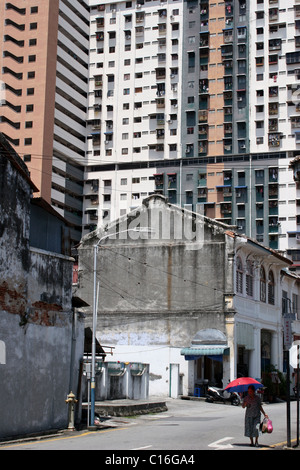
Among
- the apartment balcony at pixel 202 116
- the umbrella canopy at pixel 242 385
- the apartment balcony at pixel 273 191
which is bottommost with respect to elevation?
the umbrella canopy at pixel 242 385

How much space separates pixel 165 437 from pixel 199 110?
7179cm

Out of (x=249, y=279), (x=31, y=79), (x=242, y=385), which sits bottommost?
(x=242, y=385)

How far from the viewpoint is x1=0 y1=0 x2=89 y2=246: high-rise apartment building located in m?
82.3

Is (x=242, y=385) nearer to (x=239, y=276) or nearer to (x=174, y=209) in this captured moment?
(x=239, y=276)

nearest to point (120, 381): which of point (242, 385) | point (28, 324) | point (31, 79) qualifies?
point (28, 324)

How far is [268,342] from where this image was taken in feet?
152

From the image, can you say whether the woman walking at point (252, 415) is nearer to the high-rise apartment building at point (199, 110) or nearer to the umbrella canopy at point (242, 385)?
the umbrella canopy at point (242, 385)

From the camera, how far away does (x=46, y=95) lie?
8344 cm

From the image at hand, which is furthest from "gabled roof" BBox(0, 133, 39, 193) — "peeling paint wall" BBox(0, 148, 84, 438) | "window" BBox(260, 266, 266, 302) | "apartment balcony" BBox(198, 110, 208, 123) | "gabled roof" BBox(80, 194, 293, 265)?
"apartment balcony" BBox(198, 110, 208, 123)

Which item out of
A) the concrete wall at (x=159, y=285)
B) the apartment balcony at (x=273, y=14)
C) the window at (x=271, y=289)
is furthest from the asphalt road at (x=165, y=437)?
the apartment balcony at (x=273, y=14)

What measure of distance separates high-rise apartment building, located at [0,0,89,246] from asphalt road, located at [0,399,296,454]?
56761 millimetres

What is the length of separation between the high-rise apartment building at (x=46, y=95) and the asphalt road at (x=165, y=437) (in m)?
56.8

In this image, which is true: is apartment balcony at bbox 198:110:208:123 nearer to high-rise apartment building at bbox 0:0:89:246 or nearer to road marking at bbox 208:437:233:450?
high-rise apartment building at bbox 0:0:89:246

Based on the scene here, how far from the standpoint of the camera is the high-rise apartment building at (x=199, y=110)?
83.9 metres
